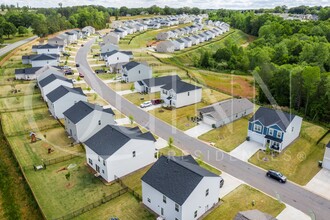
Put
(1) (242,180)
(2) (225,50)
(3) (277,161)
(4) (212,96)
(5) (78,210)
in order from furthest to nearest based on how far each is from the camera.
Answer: (2) (225,50)
(4) (212,96)
(3) (277,161)
(1) (242,180)
(5) (78,210)

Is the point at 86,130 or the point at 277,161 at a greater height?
the point at 86,130

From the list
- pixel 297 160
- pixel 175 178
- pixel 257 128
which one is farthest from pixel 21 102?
pixel 297 160

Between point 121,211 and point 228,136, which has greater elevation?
point 228,136

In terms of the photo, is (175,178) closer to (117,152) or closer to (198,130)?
(117,152)

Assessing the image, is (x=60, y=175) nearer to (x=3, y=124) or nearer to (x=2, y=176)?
(x=2, y=176)

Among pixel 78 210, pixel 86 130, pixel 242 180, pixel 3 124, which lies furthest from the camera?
pixel 3 124

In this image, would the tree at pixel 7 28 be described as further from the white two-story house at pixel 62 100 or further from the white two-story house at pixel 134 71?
the white two-story house at pixel 62 100

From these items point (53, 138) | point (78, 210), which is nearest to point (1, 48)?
point (53, 138)
